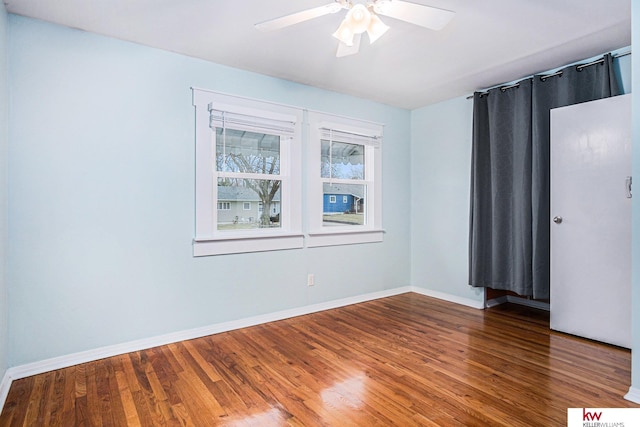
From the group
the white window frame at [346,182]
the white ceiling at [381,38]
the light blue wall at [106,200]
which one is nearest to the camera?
the white ceiling at [381,38]

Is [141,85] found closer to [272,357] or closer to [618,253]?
[272,357]

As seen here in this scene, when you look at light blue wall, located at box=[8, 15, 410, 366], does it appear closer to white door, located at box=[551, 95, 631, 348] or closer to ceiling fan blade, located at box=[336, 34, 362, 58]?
ceiling fan blade, located at box=[336, 34, 362, 58]

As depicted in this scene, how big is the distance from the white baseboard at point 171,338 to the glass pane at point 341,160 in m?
1.44

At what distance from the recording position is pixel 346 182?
4.04m

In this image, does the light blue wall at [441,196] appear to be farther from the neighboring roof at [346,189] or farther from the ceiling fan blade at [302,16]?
the ceiling fan blade at [302,16]

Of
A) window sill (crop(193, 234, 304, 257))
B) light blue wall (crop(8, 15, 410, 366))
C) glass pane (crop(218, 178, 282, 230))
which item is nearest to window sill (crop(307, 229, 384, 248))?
window sill (crop(193, 234, 304, 257))

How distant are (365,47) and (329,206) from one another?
5.72ft

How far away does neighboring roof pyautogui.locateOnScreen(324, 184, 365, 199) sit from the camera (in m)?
3.96

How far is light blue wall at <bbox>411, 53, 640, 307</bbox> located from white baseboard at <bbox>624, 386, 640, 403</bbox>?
1864 millimetres

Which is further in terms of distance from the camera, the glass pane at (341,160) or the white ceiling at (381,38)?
the glass pane at (341,160)

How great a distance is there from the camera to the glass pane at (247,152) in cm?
319

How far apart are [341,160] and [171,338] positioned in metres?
2.52

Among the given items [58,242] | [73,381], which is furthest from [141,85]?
[73,381]

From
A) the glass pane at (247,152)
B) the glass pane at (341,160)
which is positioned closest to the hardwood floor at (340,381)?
the glass pane at (247,152)
